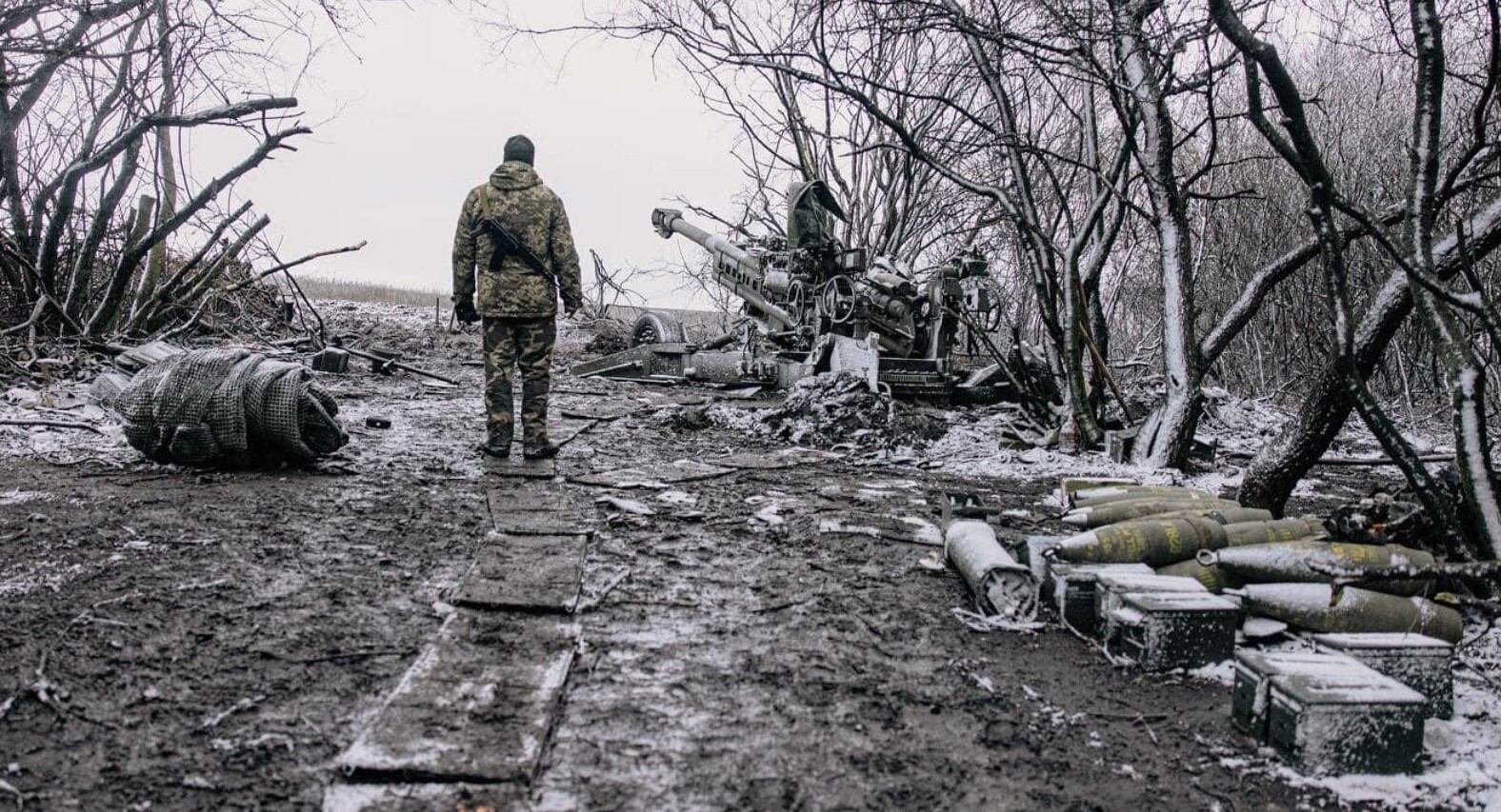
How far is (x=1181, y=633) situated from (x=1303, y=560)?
0.78 meters

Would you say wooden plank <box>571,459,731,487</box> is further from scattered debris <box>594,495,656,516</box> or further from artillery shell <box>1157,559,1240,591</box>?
artillery shell <box>1157,559,1240,591</box>

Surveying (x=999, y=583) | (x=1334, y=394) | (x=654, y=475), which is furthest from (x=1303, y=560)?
(x=654, y=475)

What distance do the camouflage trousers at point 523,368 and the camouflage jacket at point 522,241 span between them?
13 cm

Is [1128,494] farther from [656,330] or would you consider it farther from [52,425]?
[656,330]

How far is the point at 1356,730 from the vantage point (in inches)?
96.3

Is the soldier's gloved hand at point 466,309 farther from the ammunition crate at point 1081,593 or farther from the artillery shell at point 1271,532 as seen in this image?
the artillery shell at point 1271,532

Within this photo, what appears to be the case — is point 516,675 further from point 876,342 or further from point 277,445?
point 876,342

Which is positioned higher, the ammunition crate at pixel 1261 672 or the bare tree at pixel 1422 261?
the bare tree at pixel 1422 261

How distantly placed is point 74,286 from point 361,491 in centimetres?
631

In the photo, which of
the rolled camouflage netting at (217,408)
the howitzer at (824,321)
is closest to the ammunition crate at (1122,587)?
the rolled camouflage netting at (217,408)

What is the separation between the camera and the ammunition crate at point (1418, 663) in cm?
281

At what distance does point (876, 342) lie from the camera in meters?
9.88

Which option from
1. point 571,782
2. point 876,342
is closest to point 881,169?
point 876,342

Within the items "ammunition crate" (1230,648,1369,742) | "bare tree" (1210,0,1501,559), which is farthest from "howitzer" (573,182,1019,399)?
"ammunition crate" (1230,648,1369,742)
